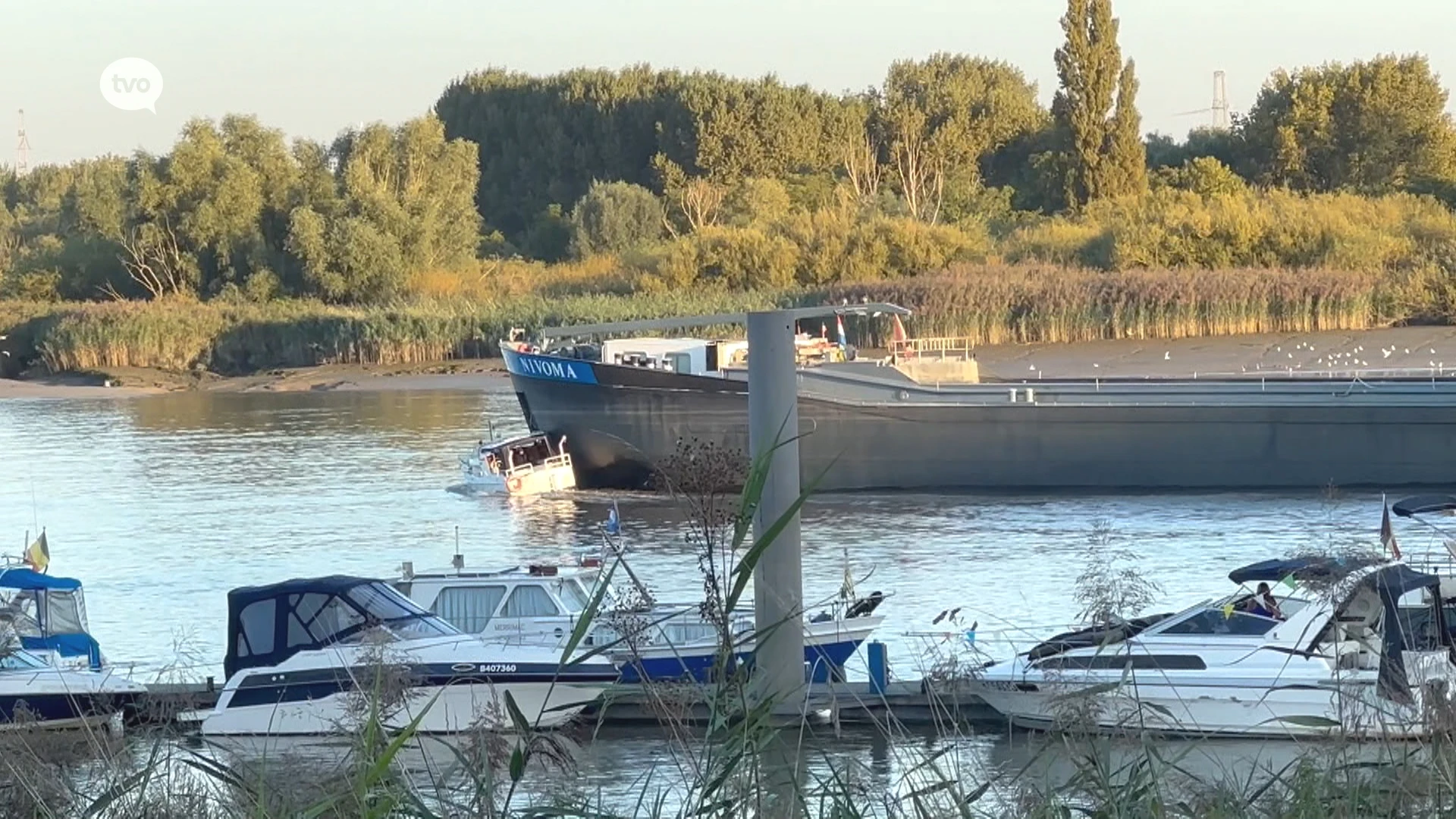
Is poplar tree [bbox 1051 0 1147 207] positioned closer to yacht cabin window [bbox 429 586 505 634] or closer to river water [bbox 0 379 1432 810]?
river water [bbox 0 379 1432 810]

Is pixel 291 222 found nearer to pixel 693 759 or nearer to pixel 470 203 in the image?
pixel 470 203

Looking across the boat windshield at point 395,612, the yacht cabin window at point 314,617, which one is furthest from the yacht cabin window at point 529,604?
the yacht cabin window at point 314,617

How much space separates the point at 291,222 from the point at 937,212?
23.8 metres

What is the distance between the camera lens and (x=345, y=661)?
12.6 m

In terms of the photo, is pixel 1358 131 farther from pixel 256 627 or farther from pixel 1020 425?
pixel 256 627

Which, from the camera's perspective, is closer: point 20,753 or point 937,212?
point 20,753

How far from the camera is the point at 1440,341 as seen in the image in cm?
4156

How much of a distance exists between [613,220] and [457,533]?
170 feet

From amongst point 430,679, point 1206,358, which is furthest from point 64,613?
point 1206,358

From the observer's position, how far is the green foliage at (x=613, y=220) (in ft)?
235

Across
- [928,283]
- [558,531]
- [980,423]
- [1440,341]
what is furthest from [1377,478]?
[928,283]

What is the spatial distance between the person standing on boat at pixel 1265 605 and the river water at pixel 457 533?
1.08 meters

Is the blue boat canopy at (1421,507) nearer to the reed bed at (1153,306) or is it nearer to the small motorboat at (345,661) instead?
the small motorboat at (345,661)

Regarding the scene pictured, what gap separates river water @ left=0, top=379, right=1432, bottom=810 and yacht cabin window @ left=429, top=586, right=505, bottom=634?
2151 millimetres
